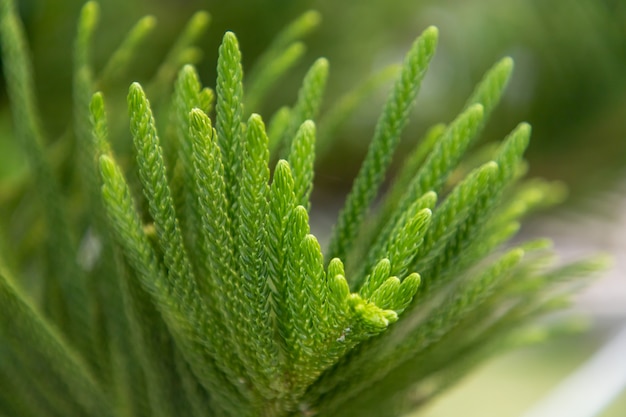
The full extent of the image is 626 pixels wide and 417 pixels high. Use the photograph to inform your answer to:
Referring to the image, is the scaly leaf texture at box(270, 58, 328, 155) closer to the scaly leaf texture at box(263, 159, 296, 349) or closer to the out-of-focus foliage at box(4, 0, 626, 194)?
the scaly leaf texture at box(263, 159, 296, 349)

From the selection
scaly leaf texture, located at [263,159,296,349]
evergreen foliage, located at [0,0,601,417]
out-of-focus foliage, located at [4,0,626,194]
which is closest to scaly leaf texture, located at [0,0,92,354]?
evergreen foliage, located at [0,0,601,417]

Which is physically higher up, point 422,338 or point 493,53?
point 493,53

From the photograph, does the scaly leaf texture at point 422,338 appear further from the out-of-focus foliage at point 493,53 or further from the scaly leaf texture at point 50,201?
the out-of-focus foliage at point 493,53

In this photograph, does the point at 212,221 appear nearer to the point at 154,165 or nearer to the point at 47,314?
the point at 154,165

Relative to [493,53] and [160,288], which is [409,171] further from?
[493,53]

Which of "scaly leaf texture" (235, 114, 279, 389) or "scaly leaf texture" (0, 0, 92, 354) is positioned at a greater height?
"scaly leaf texture" (0, 0, 92, 354)

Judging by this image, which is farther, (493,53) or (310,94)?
(493,53)

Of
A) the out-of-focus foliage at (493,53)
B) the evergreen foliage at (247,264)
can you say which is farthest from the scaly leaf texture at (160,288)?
the out-of-focus foliage at (493,53)

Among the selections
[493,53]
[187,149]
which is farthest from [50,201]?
[493,53]
